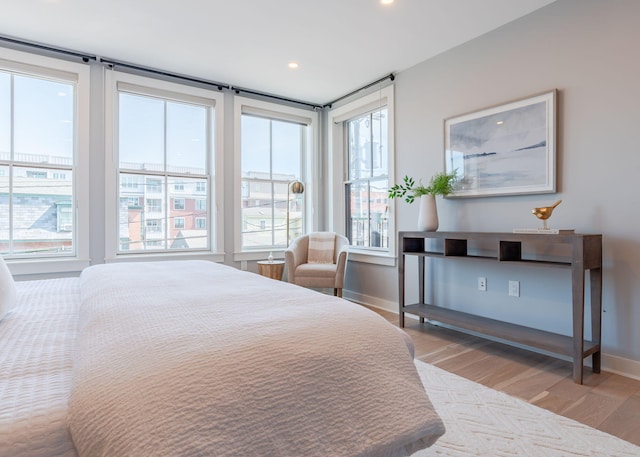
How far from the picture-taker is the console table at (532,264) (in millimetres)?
2115

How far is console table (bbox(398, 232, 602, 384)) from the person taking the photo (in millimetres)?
2115

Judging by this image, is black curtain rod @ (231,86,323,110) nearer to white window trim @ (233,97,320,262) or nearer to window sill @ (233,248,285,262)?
white window trim @ (233,97,320,262)

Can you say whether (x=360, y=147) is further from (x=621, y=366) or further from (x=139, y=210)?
(x=621, y=366)

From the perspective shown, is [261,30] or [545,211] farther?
[261,30]

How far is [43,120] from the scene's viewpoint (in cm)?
330

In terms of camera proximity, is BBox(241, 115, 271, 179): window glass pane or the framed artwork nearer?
the framed artwork

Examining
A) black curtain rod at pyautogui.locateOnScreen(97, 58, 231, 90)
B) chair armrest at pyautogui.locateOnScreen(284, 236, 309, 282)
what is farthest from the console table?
black curtain rod at pyautogui.locateOnScreen(97, 58, 231, 90)

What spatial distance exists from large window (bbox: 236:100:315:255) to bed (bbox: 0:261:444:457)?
323cm

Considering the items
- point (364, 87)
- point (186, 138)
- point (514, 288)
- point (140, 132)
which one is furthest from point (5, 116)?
point (514, 288)

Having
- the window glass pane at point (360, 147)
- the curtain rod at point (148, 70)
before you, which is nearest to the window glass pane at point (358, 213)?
→ the window glass pane at point (360, 147)

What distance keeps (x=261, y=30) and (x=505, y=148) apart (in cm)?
220

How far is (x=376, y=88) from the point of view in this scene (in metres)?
3.99

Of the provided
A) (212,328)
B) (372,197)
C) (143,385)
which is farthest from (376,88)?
(143,385)

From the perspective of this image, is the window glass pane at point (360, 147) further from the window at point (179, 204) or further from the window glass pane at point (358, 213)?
the window at point (179, 204)
